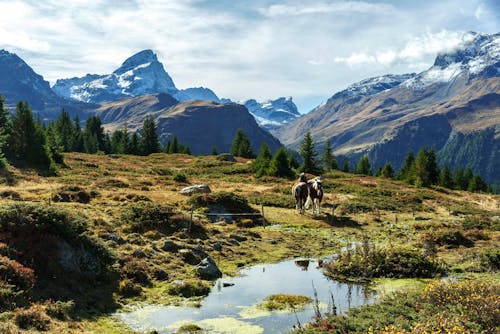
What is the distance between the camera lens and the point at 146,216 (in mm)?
26922

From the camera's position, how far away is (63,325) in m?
13.1

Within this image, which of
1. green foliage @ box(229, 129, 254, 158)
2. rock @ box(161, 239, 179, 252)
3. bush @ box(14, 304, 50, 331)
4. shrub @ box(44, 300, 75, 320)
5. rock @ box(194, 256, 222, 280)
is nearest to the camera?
bush @ box(14, 304, 50, 331)

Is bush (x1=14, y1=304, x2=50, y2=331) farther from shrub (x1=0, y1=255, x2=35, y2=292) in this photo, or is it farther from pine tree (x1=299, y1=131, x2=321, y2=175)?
pine tree (x1=299, y1=131, x2=321, y2=175)

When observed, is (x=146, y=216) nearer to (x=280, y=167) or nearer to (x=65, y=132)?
(x=280, y=167)

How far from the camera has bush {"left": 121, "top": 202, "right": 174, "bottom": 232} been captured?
1027 inches

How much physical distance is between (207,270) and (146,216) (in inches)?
337

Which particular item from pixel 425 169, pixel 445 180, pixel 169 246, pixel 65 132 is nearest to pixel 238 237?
pixel 169 246

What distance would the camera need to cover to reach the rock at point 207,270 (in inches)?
776

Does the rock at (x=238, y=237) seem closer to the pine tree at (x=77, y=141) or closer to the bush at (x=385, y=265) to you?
the bush at (x=385, y=265)

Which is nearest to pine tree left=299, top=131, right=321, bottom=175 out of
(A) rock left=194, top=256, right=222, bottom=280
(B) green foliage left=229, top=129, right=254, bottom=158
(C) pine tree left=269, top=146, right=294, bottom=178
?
(C) pine tree left=269, top=146, right=294, bottom=178

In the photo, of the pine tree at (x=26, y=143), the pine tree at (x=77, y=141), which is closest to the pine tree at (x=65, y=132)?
the pine tree at (x=77, y=141)

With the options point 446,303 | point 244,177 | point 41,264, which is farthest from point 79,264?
point 244,177

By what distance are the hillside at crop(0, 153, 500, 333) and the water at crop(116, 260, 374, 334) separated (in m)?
0.96

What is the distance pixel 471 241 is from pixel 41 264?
26.0m
